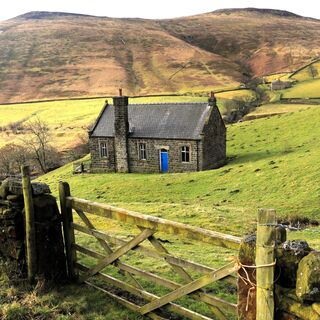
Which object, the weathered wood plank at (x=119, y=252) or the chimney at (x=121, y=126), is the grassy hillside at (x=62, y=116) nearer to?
the chimney at (x=121, y=126)

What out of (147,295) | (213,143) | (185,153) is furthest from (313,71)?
(147,295)

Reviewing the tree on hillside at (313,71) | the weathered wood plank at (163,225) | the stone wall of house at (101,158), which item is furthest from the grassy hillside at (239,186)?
the tree on hillside at (313,71)

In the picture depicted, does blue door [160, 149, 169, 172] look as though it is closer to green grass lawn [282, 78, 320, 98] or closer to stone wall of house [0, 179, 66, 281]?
stone wall of house [0, 179, 66, 281]

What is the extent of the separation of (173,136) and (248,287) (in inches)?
1450

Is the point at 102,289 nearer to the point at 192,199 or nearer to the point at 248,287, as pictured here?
the point at 248,287

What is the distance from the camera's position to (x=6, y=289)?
897 centimetres

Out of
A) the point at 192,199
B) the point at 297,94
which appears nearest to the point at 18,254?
the point at 192,199

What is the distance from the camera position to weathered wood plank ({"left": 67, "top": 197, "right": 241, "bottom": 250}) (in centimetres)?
635

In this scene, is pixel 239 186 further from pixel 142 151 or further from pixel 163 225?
pixel 163 225

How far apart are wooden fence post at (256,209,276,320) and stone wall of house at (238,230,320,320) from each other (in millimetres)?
113

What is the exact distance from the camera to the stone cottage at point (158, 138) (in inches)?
1642

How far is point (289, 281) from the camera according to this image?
17.7ft

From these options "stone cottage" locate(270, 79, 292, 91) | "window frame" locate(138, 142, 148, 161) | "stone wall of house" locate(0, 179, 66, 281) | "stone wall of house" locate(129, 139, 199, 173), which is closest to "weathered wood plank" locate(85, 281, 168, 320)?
"stone wall of house" locate(0, 179, 66, 281)

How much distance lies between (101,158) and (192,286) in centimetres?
4130
